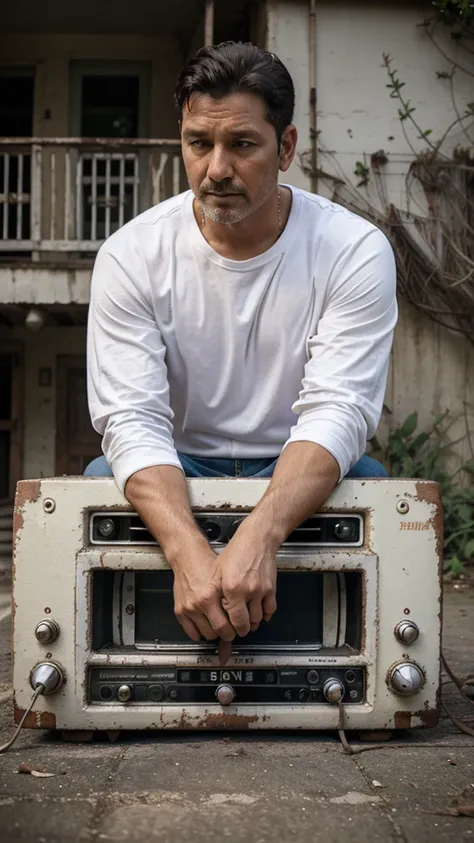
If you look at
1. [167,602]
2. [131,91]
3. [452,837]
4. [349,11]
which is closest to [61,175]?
[131,91]

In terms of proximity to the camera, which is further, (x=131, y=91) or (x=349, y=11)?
(x=131, y=91)

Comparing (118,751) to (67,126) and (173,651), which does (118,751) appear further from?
(67,126)

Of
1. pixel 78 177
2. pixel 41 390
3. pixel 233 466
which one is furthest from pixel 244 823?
pixel 41 390

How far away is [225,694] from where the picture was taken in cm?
168

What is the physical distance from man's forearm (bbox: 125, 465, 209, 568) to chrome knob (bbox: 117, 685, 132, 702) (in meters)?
0.25

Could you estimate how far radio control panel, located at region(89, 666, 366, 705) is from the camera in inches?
66.9

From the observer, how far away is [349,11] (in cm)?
655

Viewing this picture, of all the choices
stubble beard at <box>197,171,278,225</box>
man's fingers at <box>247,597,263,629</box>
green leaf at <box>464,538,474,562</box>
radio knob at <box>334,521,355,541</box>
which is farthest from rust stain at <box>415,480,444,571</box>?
green leaf at <box>464,538,474,562</box>

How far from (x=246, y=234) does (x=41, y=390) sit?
6.74 meters

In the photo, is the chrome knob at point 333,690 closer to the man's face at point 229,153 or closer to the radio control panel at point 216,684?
the radio control panel at point 216,684

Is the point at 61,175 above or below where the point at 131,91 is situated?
below

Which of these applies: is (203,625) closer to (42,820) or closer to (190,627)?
(190,627)

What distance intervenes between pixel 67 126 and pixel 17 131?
1.65 feet

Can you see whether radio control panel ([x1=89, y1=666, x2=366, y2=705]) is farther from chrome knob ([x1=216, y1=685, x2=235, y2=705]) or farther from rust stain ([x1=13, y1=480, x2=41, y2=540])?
rust stain ([x1=13, y1=480, x2=41, y2=540])
